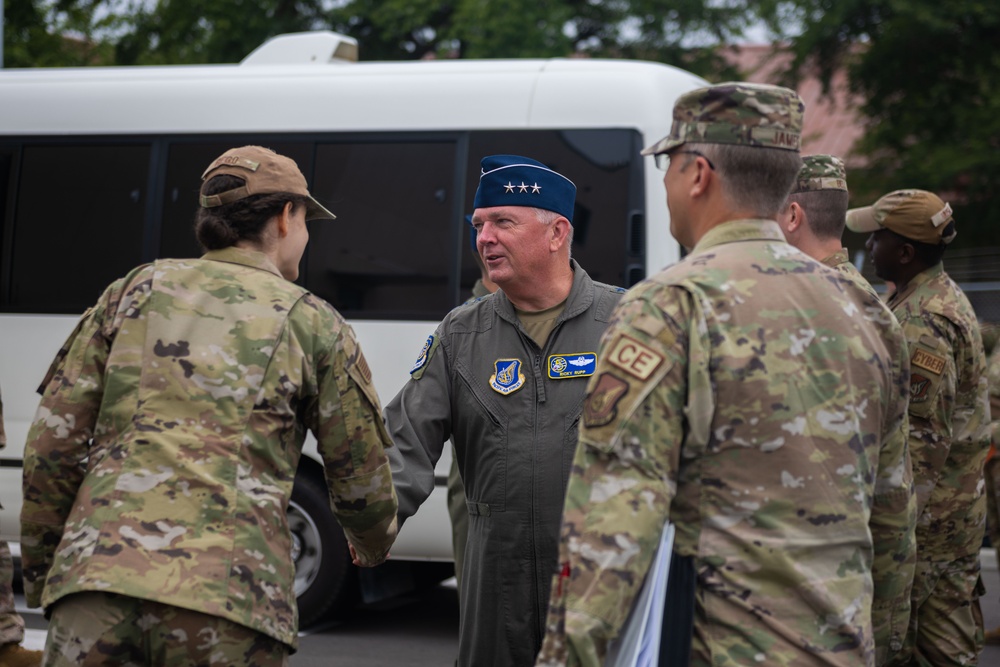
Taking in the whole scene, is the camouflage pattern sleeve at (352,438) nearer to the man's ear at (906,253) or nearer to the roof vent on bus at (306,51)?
the man's ear at (906,253)

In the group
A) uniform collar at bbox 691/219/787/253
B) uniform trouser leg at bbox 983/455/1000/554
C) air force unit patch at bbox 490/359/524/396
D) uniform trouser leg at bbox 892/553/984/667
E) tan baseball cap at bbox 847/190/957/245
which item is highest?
tan baseball cap at bbox 847/190/957/245

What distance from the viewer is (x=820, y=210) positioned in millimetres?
4309

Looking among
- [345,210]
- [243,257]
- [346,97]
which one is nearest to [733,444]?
[243,257]

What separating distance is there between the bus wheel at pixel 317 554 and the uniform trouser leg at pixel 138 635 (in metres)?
3.98

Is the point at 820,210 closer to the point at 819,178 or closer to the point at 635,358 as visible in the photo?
the point at 819,178

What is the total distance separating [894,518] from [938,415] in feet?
6.95

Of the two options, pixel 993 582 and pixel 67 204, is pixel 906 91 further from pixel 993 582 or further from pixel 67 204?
pixel 67 204

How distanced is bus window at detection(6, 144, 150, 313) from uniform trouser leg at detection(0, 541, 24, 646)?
6.91 feet

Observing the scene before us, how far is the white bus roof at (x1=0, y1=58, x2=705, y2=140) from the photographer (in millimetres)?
6633

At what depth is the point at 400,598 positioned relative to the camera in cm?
791

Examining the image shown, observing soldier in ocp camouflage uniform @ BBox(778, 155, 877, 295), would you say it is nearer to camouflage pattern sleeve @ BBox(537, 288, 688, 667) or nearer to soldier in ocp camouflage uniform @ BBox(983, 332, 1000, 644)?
camouflage pattern sleeve @ BBox(537, 288, 688, 667)

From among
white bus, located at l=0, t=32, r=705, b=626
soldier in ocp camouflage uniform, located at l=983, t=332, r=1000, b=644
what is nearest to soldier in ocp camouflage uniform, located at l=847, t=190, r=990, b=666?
soldier in ocp camouflage uniform, located at l=983, t=332, r=1000, b=644

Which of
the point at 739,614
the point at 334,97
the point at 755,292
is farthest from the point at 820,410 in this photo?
the point at 334,97

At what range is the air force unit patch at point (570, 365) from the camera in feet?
11.8
